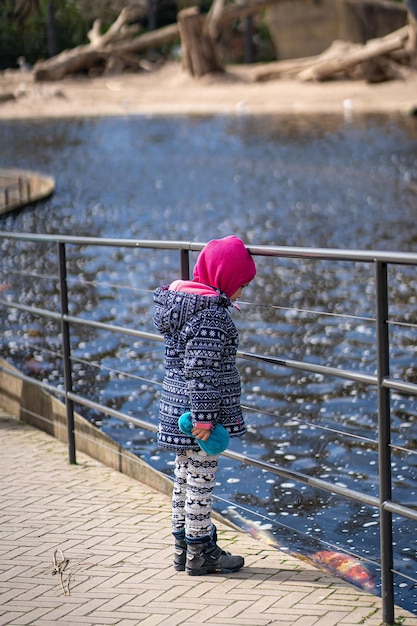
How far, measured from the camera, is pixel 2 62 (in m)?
51.7

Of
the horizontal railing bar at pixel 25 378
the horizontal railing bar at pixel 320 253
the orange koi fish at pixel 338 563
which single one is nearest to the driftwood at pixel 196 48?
the horizontal railing bar at pixel 25 378

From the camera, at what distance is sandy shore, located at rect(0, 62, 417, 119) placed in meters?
37.7

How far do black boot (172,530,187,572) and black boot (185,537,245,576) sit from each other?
6 centimetres

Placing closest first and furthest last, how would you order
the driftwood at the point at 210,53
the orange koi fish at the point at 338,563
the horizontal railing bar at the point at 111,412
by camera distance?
the orange koi fish at the point at 338,563, the horizontal railing bar at the point at 111,412, the driftwood at the point at 210,53

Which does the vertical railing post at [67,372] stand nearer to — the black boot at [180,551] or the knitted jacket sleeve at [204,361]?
the black boot at [180,551]

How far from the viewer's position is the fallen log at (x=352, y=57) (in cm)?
3747

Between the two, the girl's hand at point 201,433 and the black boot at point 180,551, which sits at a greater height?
the girl's hand at point 201,433

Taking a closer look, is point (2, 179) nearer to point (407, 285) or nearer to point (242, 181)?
point (242, 181)

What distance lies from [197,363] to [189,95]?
3941 centimetres

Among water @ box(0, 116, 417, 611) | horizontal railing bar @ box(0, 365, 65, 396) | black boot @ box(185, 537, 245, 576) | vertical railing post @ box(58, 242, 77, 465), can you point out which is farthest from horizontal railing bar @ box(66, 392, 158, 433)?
black boot @ box(185, 537, 245, 576)

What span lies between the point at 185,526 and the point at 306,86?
3689cm

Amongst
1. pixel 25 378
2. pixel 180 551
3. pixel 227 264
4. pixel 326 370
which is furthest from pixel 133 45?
pixel 326 370

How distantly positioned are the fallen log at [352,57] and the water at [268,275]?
3.93 metres

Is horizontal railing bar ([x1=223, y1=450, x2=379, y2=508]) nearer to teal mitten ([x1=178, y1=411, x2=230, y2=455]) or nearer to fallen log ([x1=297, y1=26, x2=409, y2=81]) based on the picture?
teal mitten ([x1=178, y1=411, x2=230, y2=455])
